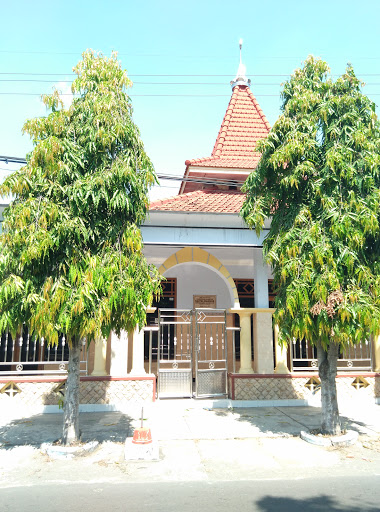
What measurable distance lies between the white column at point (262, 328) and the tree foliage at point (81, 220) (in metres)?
4.48

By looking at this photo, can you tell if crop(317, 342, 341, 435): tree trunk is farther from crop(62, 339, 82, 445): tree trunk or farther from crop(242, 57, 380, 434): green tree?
crop(62, 339, 82, 445): tree trunk

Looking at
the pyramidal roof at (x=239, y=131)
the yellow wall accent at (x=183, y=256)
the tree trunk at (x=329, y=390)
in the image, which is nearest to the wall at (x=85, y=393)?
the yellow wall accent at (x=183, y=256)

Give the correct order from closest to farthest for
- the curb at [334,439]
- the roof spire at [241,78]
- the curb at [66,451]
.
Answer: the curb at [66,451]
the curb at [334,439]
the roof spire at [241,78]

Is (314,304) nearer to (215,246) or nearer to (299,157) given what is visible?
(299,157)

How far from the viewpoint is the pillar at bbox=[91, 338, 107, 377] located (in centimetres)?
941

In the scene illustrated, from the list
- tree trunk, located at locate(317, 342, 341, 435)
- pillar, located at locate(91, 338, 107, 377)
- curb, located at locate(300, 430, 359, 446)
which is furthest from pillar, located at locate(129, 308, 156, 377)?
tree trunk, located at locate(317, 342, 341, 435)

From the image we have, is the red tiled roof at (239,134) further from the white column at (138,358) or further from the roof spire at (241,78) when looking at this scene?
the white column at (138,358)

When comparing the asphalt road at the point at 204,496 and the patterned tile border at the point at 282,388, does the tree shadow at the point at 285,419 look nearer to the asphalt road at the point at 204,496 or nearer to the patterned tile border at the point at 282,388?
the patterned tile border at the point at 282,388

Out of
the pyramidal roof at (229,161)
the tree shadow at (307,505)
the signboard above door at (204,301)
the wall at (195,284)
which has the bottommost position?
the tree shadow at (307,505)

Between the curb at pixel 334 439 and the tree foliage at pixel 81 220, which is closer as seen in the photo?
the tree foliage at pixel 81 220

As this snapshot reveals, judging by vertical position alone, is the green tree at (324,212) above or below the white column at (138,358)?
above

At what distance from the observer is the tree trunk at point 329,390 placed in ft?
23.0

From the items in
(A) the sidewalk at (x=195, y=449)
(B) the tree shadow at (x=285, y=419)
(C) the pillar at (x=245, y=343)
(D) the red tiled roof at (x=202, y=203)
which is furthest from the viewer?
(C) the pillar at (x=245, y=343)

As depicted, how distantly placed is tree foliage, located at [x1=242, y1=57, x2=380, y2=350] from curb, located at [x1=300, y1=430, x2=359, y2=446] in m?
1.60
